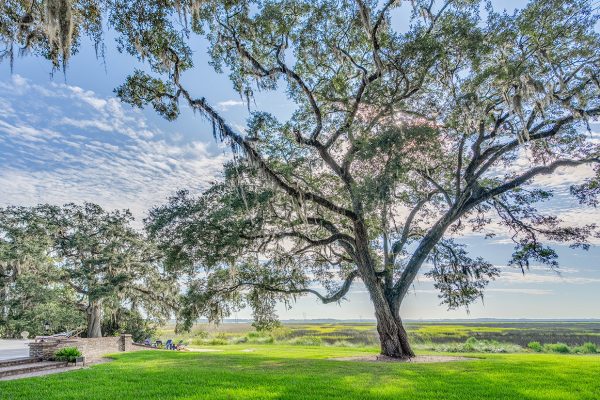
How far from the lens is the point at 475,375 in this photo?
22.6 feet

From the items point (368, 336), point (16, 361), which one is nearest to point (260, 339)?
point (368, 336)

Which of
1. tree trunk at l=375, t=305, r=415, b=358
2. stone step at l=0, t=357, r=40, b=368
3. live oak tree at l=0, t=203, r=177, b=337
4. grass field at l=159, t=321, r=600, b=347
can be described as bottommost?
grass field at l=159, t=321, r=600, b=347

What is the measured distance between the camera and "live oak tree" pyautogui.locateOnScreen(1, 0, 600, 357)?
8945 mm

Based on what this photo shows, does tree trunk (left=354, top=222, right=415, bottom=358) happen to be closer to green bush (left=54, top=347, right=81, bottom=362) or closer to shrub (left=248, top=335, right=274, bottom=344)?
green bush (left=54, top=347, right=81, bottom=362)

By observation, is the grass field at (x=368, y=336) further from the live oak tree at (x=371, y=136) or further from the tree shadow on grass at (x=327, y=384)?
the tree shadow on grass at (x=327, y=384)

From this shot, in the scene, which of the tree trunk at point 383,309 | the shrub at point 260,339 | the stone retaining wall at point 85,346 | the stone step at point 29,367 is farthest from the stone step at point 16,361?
the shrub at point 260,339

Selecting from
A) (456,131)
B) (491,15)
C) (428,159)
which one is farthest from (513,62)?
(428,159)

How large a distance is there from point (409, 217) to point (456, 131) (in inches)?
151

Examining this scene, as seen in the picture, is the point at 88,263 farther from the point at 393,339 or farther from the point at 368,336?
the point at 368,336

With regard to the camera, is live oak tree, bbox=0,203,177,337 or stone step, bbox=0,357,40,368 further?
live oak tree, bbox=0,203,177,337

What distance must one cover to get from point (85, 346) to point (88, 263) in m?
8.07

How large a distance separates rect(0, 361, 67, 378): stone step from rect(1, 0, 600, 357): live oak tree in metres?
4.11

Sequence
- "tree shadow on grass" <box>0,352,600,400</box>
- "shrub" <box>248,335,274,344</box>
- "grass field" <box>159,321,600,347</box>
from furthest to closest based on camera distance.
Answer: "shrub" <box>248,335,274,344</box>, "grass field" <box>159,321,600,347</box>, "tree shadow on grass" <box>0,352,600,400</box>

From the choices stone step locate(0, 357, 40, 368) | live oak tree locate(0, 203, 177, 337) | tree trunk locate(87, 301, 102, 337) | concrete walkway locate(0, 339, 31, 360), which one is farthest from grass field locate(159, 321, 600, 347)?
concrete walkway locate(0, 339, 31, 360)
